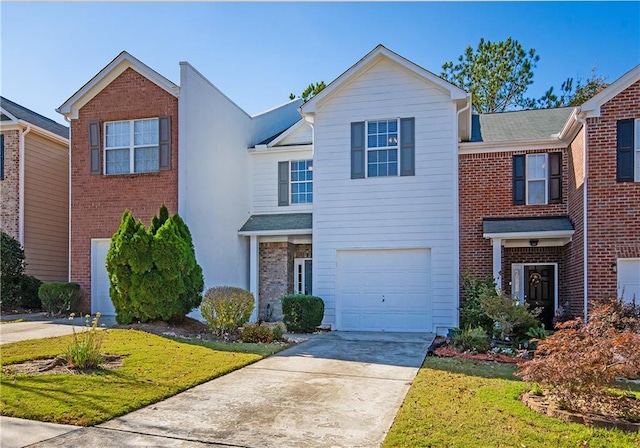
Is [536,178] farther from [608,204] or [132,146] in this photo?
[132,146]

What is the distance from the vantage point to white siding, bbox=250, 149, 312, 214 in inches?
688

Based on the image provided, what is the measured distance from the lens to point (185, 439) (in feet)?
16.6

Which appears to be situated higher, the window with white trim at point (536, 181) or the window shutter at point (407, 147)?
the window shutter at point (407, 147)

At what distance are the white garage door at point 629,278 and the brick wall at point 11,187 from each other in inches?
718

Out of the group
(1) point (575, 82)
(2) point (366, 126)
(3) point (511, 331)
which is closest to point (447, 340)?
(3) point (511, 331)

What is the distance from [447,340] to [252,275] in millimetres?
7018

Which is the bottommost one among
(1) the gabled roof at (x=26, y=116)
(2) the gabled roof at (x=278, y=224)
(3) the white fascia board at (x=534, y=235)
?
(3) the white fascia board at (x=534, y=235)

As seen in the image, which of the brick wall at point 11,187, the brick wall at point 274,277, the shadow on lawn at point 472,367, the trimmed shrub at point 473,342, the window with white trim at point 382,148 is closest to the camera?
the shadow on lawn at point 472,367

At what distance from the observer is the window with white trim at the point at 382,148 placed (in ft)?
Result: 46.8

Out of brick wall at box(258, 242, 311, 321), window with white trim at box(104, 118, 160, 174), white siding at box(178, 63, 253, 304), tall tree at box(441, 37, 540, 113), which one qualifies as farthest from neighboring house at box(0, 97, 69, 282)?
tall tree at box(441, 37, 540, 113)

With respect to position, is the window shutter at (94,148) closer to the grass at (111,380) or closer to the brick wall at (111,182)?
the brick wall at (111,182)

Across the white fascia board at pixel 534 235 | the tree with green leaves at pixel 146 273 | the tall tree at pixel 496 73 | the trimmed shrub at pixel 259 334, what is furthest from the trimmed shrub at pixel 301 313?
the tall tree at pixel 496 73

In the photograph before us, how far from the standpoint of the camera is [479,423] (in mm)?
5590

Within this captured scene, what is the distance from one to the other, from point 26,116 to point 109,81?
5456mm
